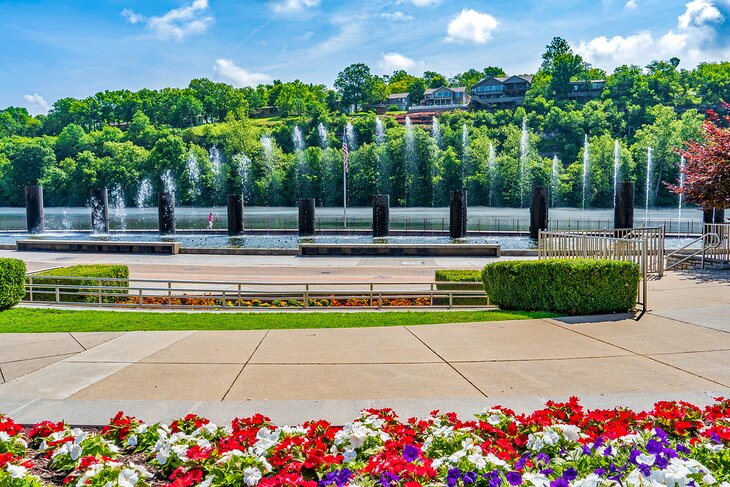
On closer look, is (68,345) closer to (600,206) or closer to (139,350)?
(139,350)

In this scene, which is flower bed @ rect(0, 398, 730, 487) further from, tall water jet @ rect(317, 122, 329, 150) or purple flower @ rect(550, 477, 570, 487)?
tall water jet @ rect(317, 122, 329, 150)

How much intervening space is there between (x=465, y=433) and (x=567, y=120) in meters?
123

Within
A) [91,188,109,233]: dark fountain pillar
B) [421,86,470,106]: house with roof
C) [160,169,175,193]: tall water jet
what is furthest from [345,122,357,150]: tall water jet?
[91,188,109,233]: dark fountain pillar

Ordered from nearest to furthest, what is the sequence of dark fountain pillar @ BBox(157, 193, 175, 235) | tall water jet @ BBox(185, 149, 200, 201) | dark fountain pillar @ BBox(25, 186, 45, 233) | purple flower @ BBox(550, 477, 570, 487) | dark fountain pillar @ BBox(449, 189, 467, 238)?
purple flower @ BBox(550, 477, 570, 487), dark fountain pillar @ BBox(449, 189, 467, 238), dark fountain pillar @ BBox(157, 193, 175, 235), dark fountain pillar @ BBox(25, 186, 45, 233), tall water jet @ BBox(185, 149, 200, 201)

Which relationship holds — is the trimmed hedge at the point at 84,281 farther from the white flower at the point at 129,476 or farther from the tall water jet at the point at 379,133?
the tall water jet at the point at 379,133

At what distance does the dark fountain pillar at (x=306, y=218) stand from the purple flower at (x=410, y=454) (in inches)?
1415

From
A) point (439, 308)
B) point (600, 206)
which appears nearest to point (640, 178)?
point (600, 206)

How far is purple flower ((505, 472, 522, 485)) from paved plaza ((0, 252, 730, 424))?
196 centimetres

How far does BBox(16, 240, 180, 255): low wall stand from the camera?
101 ft

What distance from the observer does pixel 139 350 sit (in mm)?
9000

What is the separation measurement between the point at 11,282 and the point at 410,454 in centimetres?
1286

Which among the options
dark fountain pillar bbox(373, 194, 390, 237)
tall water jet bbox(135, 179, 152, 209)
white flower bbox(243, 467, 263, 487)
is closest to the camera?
white flower bbox(243, 467, 263, 487)

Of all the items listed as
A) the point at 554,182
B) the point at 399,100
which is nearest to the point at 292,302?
the point at 554,182

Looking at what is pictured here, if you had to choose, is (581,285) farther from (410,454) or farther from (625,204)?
(625,204)
